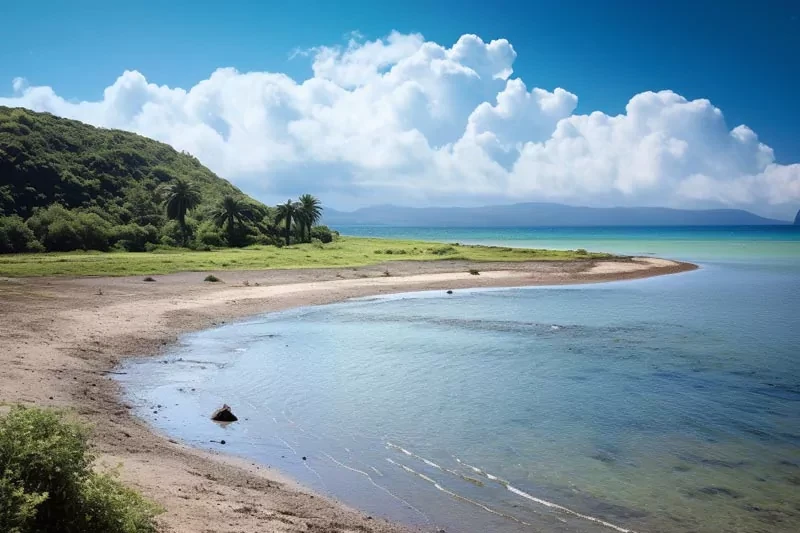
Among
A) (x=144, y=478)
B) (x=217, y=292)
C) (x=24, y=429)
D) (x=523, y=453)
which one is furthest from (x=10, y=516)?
(x=217, y=292)

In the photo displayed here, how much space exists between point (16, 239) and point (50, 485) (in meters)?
70.5

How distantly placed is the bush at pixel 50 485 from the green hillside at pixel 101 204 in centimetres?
6826

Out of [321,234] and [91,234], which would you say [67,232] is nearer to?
[91,234]

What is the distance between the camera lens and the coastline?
988cm

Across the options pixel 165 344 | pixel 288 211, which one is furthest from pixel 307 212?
pixel 165 344

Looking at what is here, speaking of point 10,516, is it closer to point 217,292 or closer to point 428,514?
point 428,514

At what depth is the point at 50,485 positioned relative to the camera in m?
6.75

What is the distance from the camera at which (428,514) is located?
10.5m

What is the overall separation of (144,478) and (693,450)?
457 inches

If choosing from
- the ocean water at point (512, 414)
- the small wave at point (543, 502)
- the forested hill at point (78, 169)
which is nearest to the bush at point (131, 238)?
the forested hill at point (78, 169)

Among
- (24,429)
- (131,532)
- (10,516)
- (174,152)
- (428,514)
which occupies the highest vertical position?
(174,152)

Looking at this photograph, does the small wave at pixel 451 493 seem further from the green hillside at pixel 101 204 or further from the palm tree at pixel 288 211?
the palm tree at pixel 288 211

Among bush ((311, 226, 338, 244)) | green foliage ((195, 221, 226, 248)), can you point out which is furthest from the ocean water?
bush ((311, 226, 338, 244))

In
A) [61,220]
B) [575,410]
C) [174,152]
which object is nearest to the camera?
[575,410]
